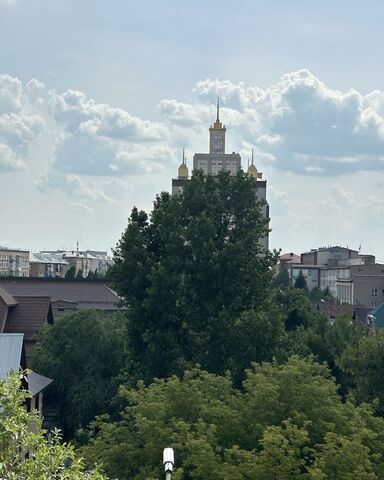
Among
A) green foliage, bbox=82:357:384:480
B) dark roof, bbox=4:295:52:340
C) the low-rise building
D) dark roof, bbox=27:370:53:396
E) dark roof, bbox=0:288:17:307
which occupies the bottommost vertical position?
green foliage, bbox=82:357:384:480

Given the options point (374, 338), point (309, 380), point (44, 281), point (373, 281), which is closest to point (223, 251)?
point (374, 338)

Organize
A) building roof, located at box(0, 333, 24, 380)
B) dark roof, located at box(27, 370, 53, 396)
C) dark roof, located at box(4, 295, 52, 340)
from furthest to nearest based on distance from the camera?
dark roof, located at box(4, 295, 52, 340) < dark roof, located at box(27, 370, 53, 396) < building roof, located at box(0, 333, 24, 380)

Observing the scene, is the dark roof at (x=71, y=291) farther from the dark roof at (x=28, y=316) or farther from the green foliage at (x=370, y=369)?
the green foliage at (x=370, y=369)

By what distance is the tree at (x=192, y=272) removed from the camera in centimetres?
4447

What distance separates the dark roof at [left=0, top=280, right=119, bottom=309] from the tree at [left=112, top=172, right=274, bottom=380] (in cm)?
5163

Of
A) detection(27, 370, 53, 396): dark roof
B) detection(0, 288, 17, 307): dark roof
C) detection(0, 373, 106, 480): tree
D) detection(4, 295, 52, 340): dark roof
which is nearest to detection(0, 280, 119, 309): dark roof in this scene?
detection(4, 295, 52, 340): dark roof

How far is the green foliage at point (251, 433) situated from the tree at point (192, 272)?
10157 mm

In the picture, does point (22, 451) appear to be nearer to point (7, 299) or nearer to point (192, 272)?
point (192, 272)

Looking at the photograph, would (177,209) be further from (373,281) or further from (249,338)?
(373,281)

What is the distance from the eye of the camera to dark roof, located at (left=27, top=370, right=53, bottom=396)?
47.8 m

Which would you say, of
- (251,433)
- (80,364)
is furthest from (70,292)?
(251,433)

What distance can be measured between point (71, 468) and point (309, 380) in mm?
18530

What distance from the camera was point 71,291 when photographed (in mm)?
104312

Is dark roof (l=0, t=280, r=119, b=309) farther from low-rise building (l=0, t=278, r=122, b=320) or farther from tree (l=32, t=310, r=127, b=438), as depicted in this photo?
tree (l=32, t=310, r=127, b=438)
